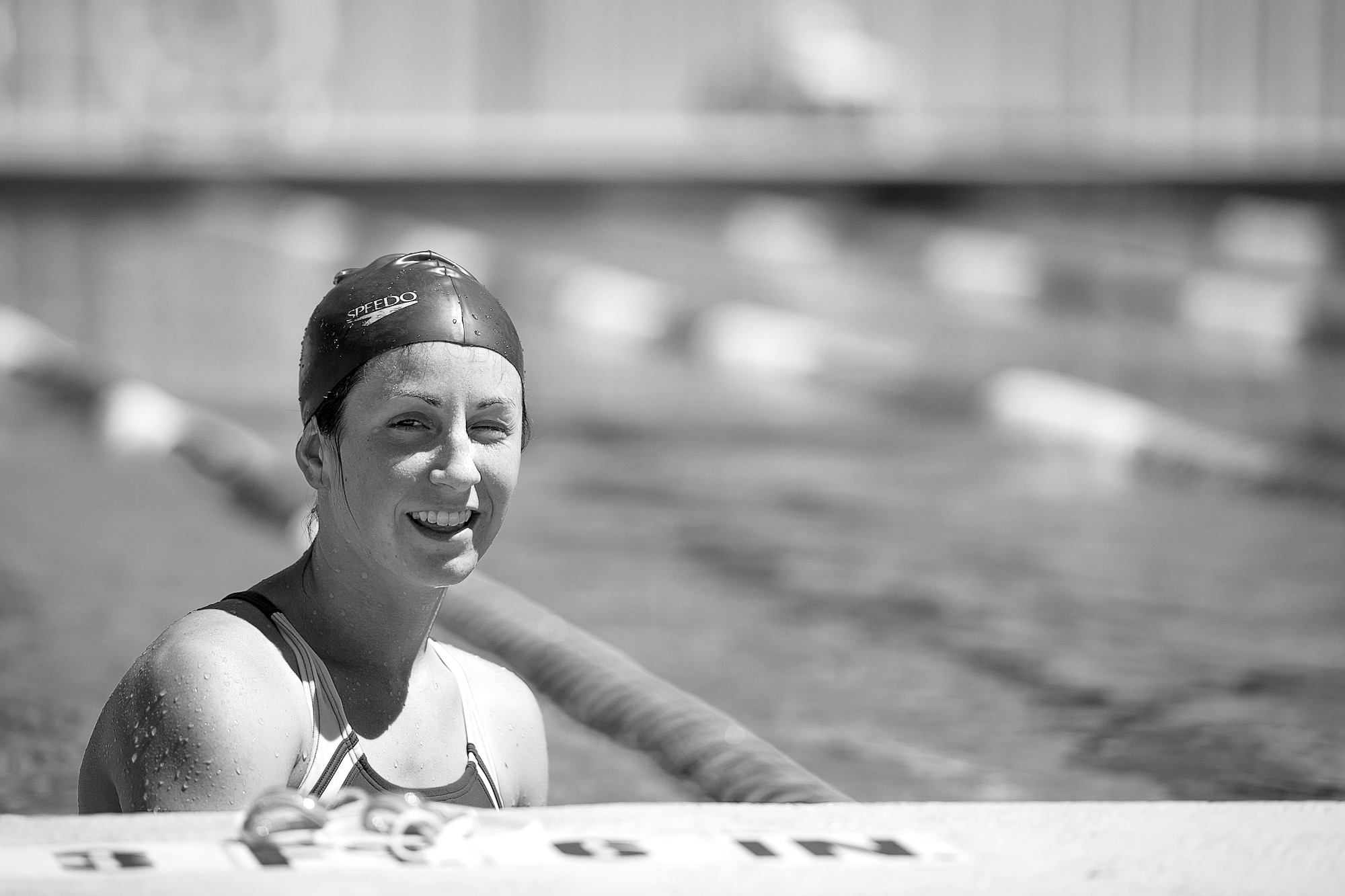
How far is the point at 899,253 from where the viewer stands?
11016 mm

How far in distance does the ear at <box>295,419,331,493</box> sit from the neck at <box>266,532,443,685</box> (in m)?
0.06

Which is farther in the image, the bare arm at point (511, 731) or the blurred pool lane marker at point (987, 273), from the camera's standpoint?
the blurred pool lane marker at point (987, 273)

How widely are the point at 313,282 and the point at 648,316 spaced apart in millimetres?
1884

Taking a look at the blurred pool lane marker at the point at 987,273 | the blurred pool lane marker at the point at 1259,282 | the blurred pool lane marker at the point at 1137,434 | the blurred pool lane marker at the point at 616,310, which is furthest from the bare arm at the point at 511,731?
the blurred pool lane marker at the point at 987,273

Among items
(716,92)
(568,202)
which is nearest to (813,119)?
(716,92)

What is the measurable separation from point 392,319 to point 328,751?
396 mm

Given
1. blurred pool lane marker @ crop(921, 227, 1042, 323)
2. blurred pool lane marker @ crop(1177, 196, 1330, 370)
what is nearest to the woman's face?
blurred pool lane marker @ crop(1177, 196, 1330, 370)

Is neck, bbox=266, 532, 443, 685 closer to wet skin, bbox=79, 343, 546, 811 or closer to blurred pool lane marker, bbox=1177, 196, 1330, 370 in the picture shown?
wet skin, bbox=79, 343, 546, 811

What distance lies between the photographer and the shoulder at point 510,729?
1932 mm

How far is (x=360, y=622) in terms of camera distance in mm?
1812

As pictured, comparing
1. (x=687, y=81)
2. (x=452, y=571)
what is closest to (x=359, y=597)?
(x=452, y=571)

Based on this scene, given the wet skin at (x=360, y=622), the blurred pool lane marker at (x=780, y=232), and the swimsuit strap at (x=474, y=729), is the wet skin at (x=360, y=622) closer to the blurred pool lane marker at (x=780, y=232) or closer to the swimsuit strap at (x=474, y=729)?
the swimsuit strap at (x=474, y=729)

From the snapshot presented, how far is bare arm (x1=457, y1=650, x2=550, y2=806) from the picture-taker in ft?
6.34

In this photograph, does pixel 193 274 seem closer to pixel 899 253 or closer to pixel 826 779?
pixel 899 253
